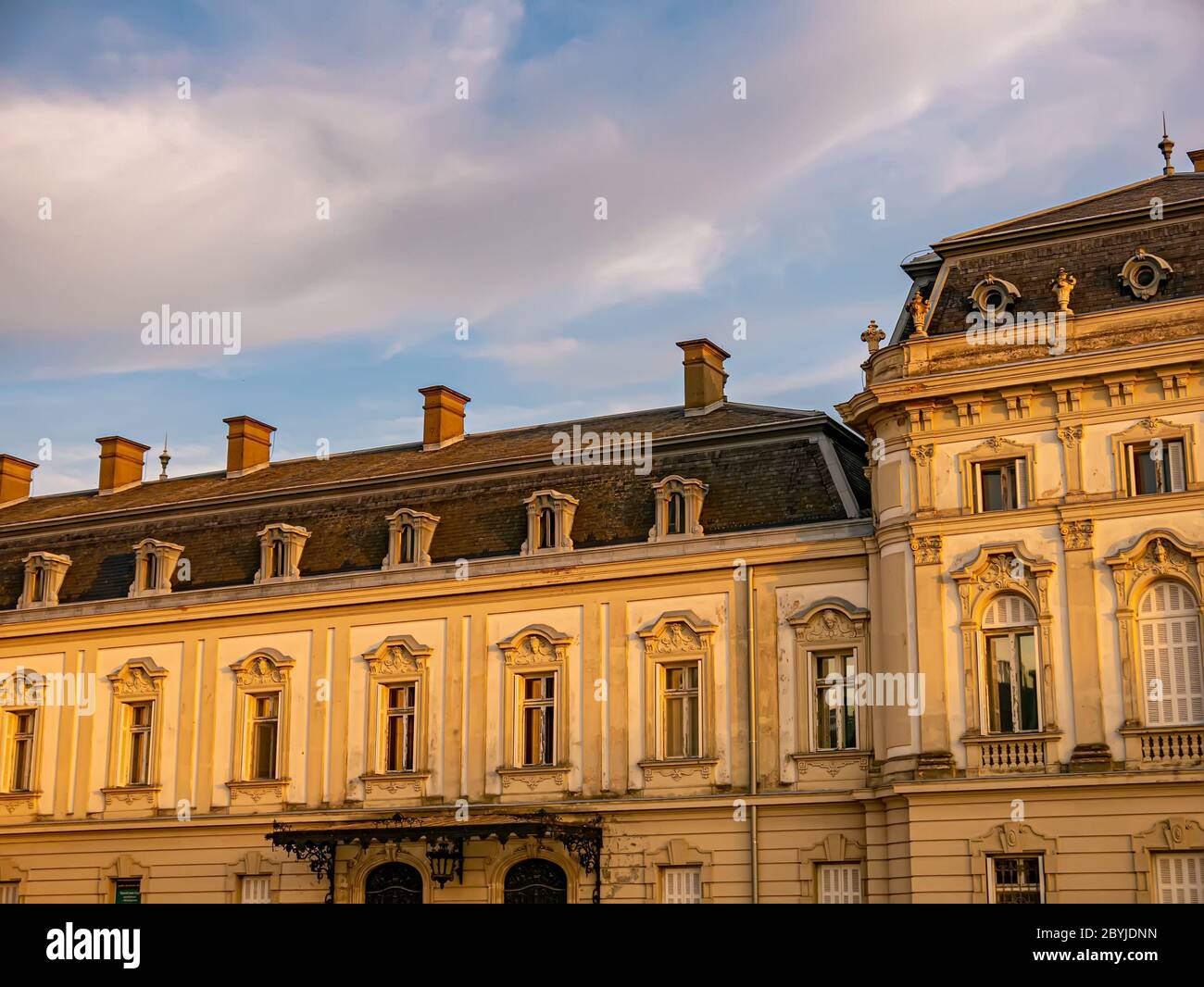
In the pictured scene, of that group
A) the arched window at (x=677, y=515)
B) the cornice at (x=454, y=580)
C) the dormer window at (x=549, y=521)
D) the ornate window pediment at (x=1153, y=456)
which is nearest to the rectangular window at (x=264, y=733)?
the cornice at (x=454, y=580)

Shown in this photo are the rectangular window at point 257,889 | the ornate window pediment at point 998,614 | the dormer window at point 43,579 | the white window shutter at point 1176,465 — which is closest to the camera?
the white window shutter at point 1176,465

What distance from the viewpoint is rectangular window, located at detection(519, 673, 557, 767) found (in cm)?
3528

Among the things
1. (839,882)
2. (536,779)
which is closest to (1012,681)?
(839,882)

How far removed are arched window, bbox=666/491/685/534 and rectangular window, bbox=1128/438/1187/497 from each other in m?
9.62

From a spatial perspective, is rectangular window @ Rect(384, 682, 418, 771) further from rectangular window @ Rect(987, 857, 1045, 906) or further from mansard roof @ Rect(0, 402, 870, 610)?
rectangular window @ Rect(987, 857, 1045, 906)

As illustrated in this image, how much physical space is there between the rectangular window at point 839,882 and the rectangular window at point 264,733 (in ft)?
44.2

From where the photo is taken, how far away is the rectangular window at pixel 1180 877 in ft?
90.1

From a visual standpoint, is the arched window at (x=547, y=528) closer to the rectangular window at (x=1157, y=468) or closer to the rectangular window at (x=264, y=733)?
the rectangular window at (x=264, y=733)

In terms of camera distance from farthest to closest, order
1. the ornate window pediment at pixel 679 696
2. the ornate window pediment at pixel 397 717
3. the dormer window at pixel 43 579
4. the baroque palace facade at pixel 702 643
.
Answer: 1. the dormer window at pixel 43 579
2. the ornate window pediment at pixel 397 717
3. the ornate window pediment at pixel 679 696
4. the baroque palace facade at pixel 702 643

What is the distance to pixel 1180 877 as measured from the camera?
27594mm

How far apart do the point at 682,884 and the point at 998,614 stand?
339 inches

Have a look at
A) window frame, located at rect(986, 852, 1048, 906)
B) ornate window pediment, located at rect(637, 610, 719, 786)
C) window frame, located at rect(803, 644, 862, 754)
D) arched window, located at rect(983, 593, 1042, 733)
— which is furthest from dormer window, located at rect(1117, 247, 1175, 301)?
ornate window pediment, located at rect(637, 610, 719, 786)
